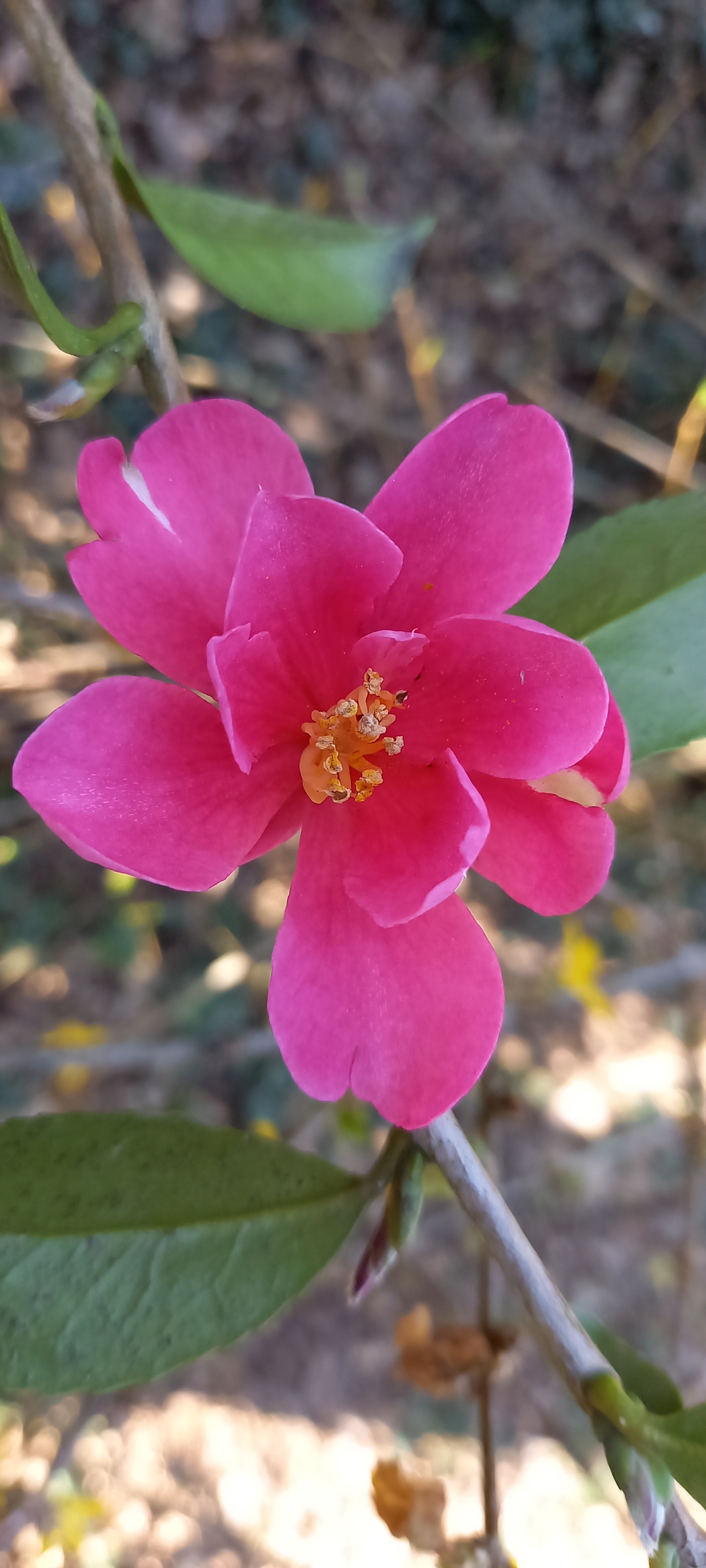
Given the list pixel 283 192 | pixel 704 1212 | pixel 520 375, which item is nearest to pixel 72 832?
pixel 283 192

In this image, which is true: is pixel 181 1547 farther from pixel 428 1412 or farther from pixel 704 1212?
pixel 704 1212

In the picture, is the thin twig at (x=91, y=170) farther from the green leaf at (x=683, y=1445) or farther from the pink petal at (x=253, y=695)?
the green leaf at (x=683, y=1445)

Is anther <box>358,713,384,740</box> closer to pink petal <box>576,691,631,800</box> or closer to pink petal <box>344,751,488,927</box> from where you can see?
pink petal <box>344,751,488,927</box>

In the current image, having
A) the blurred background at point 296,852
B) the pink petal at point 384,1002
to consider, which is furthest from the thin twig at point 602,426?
the pink petal at point 384,1002

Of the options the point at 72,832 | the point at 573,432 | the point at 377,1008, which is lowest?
the point at 573,432

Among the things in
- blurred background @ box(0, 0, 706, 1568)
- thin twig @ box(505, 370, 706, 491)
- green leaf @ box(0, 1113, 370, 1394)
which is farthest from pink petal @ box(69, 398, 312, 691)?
thin twig @ box(505, 370, 706, 491)

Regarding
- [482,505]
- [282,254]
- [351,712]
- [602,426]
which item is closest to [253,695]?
[351,712]
